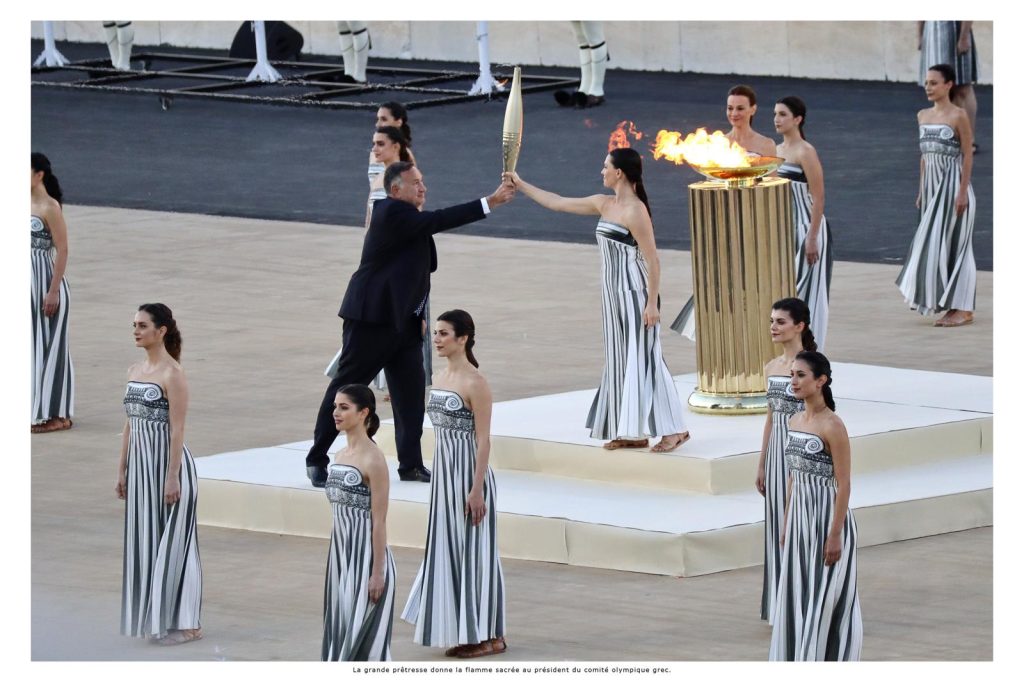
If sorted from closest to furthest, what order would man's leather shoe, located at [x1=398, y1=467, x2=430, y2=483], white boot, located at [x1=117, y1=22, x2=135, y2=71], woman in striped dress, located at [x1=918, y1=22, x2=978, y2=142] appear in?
man's leather shoe, located at [x1=398, y1=467, x2=430, y2=483] → woman in striped dress, located at [x1=918, y1=22, x2=978, y2=142] → white boot, located at [x1=117, y1=22, x2=135, y2=71]

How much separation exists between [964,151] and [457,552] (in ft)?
23.6

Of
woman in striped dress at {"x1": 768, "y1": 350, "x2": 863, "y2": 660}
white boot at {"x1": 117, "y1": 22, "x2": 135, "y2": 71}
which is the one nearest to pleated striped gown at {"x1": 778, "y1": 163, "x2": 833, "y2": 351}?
woman in striped dress at {"x1": 768, "y1": 350, "x2": 863, "y2": 660}

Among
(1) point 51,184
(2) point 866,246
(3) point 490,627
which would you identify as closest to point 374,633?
(3) point 490,627

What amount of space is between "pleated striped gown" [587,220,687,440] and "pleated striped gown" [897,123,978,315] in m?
4.76

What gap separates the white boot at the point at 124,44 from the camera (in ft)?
98.7

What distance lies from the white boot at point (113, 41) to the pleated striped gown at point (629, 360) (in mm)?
19924

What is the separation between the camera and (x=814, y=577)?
862cm

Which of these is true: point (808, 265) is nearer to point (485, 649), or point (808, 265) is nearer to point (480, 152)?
point (485, 649)

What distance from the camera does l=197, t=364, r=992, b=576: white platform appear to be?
10.6 meters

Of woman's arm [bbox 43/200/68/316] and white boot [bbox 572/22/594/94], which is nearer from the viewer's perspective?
woman's arm [bbox 43/200/68/316]

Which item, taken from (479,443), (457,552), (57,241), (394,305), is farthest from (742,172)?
(57,241)

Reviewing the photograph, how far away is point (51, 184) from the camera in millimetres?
13367

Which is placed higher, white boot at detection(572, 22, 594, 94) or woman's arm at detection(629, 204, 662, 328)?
white boot at detection(572, 22, 594, 94)

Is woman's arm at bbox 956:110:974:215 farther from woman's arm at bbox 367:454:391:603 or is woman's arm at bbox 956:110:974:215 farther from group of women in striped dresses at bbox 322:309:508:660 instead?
woman's arm at bbox 367:454:391:603
